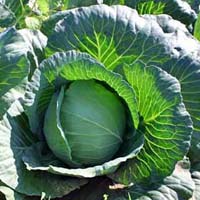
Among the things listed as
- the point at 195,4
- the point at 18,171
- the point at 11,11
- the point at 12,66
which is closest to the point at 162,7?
the point at 195,4

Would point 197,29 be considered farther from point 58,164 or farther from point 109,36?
point 58,164

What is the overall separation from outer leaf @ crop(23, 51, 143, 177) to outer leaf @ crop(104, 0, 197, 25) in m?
0.58

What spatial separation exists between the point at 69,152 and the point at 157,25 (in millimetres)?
497

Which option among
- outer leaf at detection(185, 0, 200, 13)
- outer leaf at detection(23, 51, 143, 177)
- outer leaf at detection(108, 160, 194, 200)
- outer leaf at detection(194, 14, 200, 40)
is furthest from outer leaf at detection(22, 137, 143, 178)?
outer leaf at detection(185, 0, 200, 13)

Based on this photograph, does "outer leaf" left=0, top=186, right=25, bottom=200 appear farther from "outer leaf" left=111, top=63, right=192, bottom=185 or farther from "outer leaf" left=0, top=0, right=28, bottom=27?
"outer leaf" left=0, top=0, right=28, bottom=27

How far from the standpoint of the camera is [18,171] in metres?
1.54

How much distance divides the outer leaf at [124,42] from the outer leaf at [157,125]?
0.11 m

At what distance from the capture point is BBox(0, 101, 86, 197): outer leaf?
1.51m

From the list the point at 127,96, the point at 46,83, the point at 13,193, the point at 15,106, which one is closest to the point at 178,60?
the point at 127,96

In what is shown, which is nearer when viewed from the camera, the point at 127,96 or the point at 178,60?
the point at 127,96

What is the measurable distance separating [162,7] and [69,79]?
62cm

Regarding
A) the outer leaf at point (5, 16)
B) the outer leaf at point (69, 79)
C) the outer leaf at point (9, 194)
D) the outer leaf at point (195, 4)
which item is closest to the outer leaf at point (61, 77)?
the outer leaf at point (69, 79)

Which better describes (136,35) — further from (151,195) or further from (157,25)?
(151,195)

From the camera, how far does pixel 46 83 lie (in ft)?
5.24
